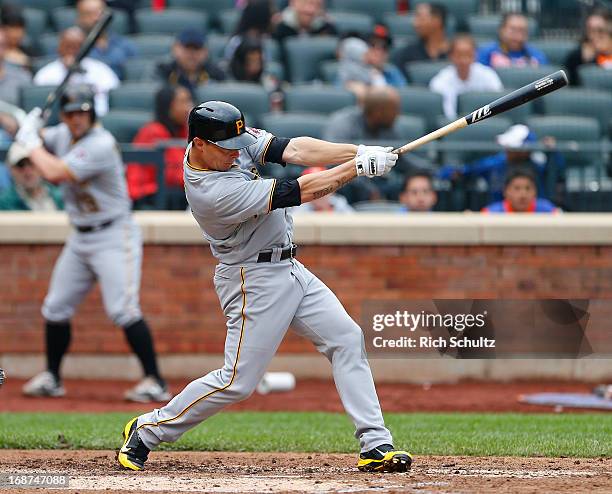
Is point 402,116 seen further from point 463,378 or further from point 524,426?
point 524,426

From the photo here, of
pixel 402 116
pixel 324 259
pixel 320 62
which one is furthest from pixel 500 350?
pixel 320 62

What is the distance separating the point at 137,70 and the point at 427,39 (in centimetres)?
288

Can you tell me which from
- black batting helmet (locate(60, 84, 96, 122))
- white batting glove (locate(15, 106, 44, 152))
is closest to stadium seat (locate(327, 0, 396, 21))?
white batting glove (locate(15, 106, 44, 152))

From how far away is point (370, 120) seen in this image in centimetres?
1030

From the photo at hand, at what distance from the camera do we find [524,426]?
25.2ft

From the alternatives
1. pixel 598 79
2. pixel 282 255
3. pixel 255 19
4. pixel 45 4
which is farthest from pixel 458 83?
pixel 282 255

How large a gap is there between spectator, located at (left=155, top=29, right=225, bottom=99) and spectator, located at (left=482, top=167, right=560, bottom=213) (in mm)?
2937

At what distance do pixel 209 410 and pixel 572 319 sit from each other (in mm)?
5225

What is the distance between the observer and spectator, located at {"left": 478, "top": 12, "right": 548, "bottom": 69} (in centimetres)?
1220

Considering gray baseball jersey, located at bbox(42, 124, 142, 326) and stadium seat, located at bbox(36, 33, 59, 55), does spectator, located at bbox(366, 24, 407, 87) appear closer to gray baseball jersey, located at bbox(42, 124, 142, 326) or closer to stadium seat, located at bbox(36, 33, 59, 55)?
stadium seat, located at bbox(36, 33, 59, 55)

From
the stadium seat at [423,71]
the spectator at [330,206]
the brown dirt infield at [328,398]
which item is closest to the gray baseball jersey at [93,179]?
the brown dirt infield at [328,398]

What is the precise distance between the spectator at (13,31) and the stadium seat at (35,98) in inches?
43.8

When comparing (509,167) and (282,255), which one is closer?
(282,255)

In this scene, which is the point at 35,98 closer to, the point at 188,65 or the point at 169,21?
the point at 188,65
